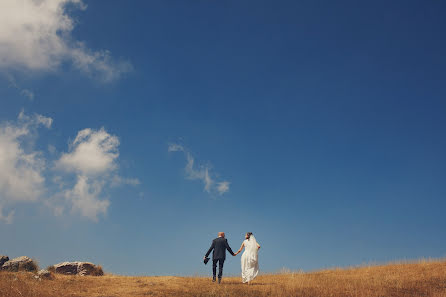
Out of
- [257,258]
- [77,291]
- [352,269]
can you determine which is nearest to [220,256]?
[257,258]

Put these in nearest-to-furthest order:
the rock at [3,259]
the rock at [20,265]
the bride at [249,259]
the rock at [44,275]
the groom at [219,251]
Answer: the groom at [219,251] → the bride at [249,259] → the rock at [44,275] → the rock at [20,265] → the rock at [3,259]

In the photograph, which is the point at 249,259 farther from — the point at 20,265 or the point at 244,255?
the point at 20,265

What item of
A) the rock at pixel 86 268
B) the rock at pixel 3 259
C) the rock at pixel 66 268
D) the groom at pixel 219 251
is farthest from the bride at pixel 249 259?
the rock at pixel 3 259

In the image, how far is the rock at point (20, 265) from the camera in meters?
24.4

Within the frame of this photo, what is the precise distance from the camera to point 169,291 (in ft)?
62.0

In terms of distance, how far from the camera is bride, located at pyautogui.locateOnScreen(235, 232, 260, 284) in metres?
21.6

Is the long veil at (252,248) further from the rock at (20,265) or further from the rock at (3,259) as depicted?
the rock at (3,259)

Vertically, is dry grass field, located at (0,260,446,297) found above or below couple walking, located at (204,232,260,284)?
below

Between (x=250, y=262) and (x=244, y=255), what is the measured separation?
596mm

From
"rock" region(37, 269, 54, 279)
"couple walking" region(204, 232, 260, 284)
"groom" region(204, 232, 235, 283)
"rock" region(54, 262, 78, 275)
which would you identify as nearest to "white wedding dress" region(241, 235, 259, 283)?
"couple walking" region(204, 232, 260, 284)

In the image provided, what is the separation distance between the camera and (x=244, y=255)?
22.0 meters

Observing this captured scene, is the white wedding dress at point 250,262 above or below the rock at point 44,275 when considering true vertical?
above

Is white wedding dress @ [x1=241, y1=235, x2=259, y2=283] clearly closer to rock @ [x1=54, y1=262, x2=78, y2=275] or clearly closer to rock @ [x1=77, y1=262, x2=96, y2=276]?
rock @ [x1=77, y1=262, x2=96, y2=276]

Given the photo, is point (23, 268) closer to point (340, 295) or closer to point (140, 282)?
point (140, 282)
